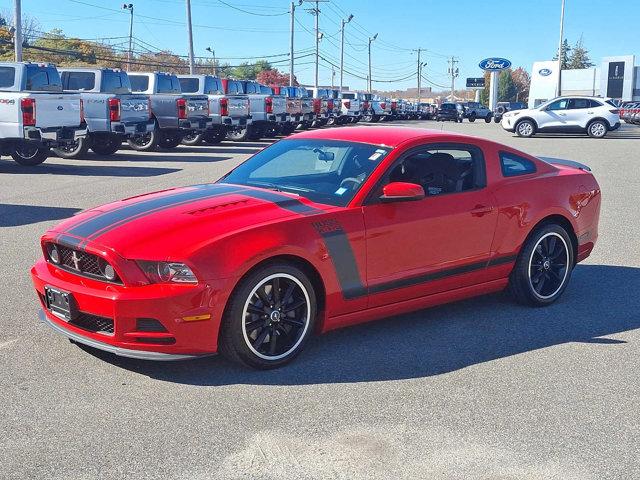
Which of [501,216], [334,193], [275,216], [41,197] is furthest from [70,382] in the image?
[41,197]

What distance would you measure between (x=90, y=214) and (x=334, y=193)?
1.64 metres

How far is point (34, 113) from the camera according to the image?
15453mm

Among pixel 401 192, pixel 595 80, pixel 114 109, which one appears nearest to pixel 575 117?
pixel 114 109

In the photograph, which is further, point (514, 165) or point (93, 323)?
point (514, 165)

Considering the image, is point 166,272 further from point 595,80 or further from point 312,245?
point 595,80

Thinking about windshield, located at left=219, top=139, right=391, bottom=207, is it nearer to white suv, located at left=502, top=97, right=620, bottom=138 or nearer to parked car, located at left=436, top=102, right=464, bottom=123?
white suv, located at left=502, top=97, right=620, bottom=138

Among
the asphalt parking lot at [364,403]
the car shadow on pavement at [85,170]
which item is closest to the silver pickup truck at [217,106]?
the car shadow on pavement at [85,170]

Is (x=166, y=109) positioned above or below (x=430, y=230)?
above

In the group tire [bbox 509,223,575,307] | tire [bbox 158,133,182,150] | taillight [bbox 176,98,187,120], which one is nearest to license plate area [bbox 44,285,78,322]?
tire [bbox 509,223,575,307]

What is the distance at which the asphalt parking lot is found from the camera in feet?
12.1

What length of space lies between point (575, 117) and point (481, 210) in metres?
31.2

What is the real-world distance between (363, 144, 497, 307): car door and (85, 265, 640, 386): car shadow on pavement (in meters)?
0.33

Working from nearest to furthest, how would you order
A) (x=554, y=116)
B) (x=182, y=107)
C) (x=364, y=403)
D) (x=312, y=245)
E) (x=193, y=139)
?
(x=364, y=403) → (x=312, y=245) → (x=182, y=107) → (x=193, y=139) → (x=554, y=116)

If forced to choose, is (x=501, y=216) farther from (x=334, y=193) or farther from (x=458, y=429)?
(x=458, y=429)
